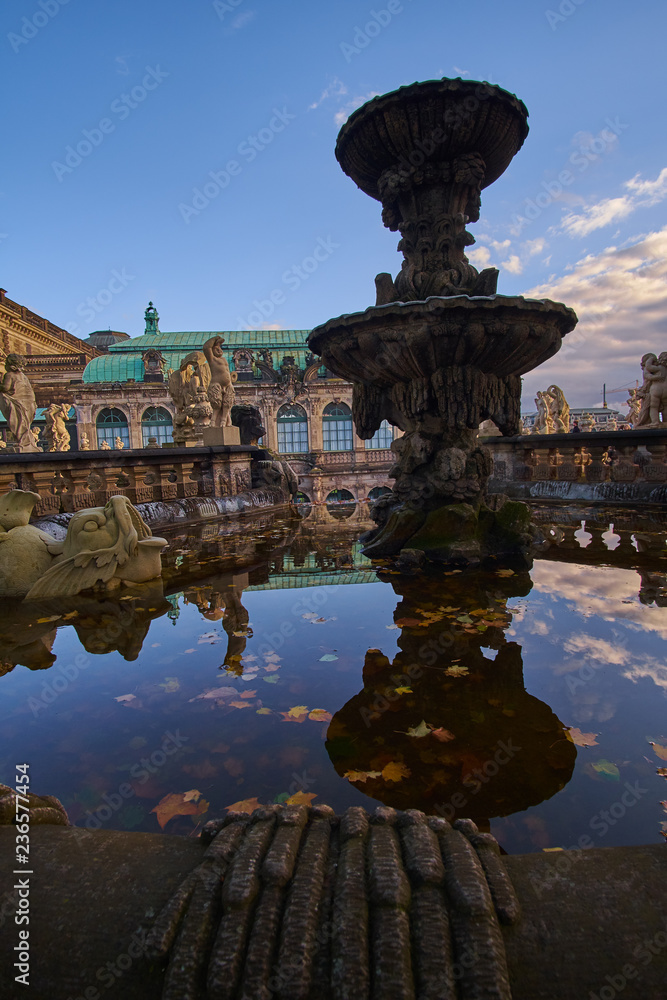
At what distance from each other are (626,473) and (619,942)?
381 inches

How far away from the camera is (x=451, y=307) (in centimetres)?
497

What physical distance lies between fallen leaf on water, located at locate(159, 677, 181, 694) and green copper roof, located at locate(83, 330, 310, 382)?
37.2m

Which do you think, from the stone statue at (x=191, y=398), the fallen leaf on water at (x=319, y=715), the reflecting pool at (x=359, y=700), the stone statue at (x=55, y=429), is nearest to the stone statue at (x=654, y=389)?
the reflecting pool at (x=359, y=700)

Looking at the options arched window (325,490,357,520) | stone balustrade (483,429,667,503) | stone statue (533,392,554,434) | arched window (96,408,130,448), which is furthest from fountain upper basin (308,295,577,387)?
arched window (96,408,130,448)

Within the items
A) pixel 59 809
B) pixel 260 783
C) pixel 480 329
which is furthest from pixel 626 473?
pixel 59 809

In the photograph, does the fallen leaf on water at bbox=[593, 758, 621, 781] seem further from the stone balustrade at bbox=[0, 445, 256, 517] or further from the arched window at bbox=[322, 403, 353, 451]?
the arched window at bbox=[322, 403, 353, 451]

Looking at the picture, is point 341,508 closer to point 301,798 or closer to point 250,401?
point 301,798

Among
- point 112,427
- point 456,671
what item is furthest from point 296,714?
point 112,427

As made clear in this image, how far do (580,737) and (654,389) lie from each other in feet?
38.0

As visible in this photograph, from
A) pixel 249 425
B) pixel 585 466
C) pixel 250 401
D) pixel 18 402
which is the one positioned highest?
pixel 250 401

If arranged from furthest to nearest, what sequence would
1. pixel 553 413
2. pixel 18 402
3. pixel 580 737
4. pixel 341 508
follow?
pixel 553 413 → pixel 18 402 → pixel 341 508 → pixel 580 737

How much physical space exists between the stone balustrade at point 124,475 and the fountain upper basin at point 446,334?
3.87m

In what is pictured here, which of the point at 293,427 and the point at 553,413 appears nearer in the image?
the point at 553,413

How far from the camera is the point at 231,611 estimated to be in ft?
13.6
